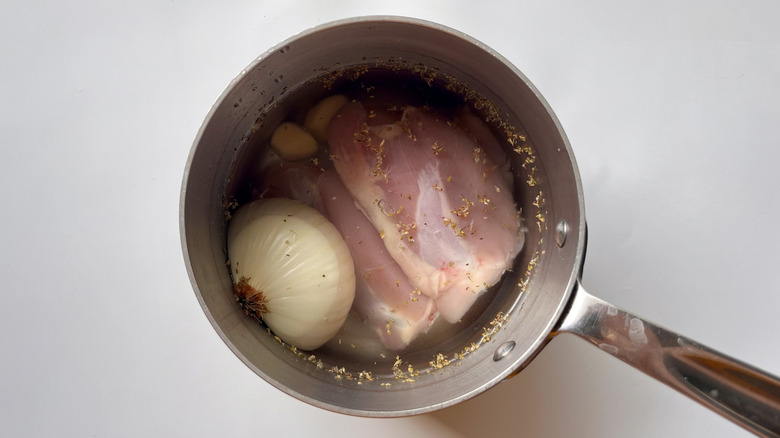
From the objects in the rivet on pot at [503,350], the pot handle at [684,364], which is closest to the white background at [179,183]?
the rivet on pot at [503,350]

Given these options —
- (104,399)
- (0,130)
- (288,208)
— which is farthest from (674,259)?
(0,130)

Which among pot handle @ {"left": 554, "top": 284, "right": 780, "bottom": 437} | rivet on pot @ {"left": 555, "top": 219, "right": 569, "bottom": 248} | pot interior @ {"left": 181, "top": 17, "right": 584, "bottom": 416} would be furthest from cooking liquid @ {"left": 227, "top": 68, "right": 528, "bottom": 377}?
pot handle @ {"left": 554, "top": 284, "right": 780, "bottom": 437}

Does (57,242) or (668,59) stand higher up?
(668,59)

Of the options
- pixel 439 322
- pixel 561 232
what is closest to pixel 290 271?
pixel 439 322

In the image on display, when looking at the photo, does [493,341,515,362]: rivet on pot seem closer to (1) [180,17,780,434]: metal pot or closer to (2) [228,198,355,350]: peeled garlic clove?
(1) [180,17,780,434]: metal pot

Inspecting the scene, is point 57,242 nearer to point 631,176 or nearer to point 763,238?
point 631,176

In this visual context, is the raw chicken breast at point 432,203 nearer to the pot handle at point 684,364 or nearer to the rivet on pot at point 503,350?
the rivet on pot at point 503,350

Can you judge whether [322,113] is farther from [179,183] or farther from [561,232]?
[561,232]
